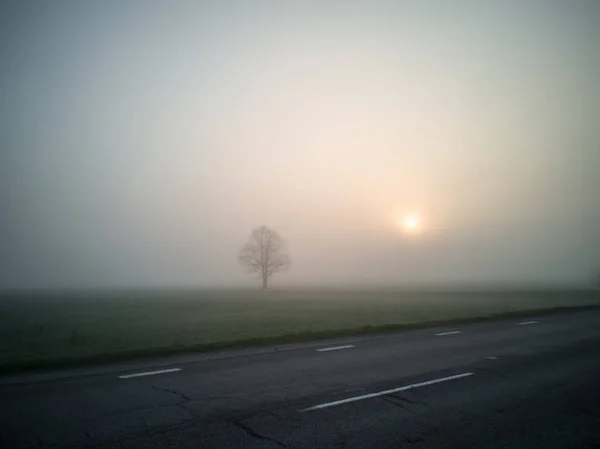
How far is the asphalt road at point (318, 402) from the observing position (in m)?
5.51

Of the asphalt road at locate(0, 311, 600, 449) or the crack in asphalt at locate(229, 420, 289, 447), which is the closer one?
the crack in asphalt at locate(229, 420, 289, 447)

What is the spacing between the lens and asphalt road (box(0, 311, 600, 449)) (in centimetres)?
551

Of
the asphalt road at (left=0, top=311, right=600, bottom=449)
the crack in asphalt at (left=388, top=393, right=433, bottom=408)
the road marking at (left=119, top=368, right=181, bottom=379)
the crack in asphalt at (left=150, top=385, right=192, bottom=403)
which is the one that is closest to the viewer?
the asphalt road at (left=0, top=311, right=600, bottom=449)

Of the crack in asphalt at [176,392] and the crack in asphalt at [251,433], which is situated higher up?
the crack in asphalt at [251,433]

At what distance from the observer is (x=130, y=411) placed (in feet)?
21.8

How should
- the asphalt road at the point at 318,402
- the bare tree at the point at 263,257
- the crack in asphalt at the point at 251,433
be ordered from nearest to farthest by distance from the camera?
the crack in asphalt at the point at 251,433
the asphalt road at the point at 318,402
the bare tree at the point at 263,257

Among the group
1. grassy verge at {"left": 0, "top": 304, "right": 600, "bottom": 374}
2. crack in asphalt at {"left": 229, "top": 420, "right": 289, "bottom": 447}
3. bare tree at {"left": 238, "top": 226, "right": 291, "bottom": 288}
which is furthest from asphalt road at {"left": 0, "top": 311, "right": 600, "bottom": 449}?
bare tree at {"left": 238, "top": 226, "right": 291, "bottom": 288}

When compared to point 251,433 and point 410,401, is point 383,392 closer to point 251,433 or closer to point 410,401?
point 410,401

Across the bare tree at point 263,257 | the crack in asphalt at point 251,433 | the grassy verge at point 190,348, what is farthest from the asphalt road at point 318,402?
the bare tree at point 263,257

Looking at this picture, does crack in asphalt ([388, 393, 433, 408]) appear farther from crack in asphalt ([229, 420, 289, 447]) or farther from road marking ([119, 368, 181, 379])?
road marking ([119, 368, 181, 379])

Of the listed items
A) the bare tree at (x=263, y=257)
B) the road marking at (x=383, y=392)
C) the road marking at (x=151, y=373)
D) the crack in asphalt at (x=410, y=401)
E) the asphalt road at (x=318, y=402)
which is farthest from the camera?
the bare tree at (x=263, y=257)

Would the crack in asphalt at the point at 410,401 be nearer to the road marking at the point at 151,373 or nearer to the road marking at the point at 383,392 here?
the road marking at the point at 383,392

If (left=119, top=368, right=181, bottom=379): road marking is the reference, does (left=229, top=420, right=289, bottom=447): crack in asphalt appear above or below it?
above

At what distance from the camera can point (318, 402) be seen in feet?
23.2
